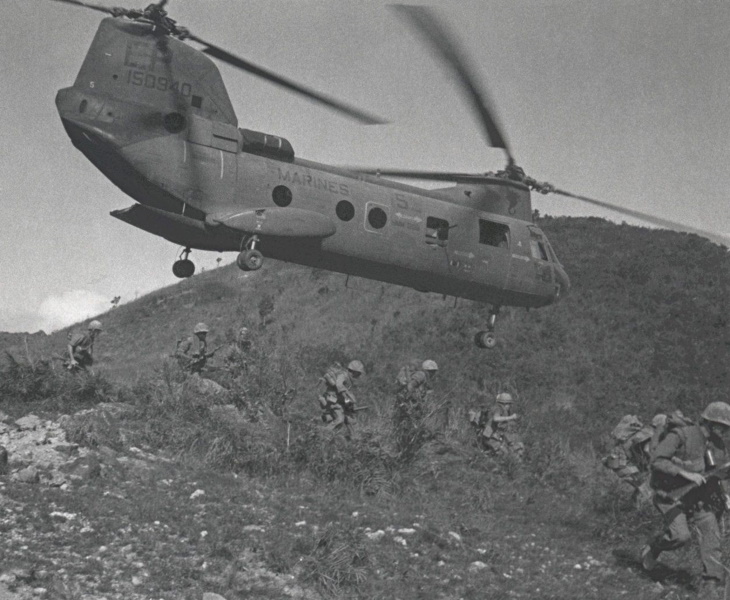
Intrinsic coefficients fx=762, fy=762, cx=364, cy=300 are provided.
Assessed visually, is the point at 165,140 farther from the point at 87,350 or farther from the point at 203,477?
the point at 87,350

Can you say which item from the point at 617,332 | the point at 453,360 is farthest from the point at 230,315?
the point at 617,332

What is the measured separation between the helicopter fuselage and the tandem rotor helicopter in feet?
0.05

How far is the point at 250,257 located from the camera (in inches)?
422

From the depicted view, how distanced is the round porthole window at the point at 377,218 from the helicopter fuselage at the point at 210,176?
0.6 inches

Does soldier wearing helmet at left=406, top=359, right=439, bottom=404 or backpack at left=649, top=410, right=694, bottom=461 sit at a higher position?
soldier wearing helmet at left=406, top=359, right=439, bottom=404

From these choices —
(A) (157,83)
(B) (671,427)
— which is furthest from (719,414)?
(A) (157,83)

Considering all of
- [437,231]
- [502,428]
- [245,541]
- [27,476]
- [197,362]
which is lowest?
[245,541]

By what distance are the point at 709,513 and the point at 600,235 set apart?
38175mm

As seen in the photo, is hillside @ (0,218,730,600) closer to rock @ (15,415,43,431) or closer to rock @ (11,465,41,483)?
rock @ (11,465,41,483)

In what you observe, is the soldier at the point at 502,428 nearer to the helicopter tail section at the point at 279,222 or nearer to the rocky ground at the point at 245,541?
the rocky ground at the point at 245,541

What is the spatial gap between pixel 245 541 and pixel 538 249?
923cm

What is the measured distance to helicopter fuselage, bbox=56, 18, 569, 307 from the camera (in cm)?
1054

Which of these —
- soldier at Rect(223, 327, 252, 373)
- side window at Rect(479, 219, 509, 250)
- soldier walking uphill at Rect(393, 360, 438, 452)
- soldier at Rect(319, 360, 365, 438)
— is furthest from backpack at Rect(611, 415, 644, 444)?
soldier at Rect(223, 327, 252, 373)

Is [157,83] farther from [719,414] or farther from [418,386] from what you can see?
[719,414]
